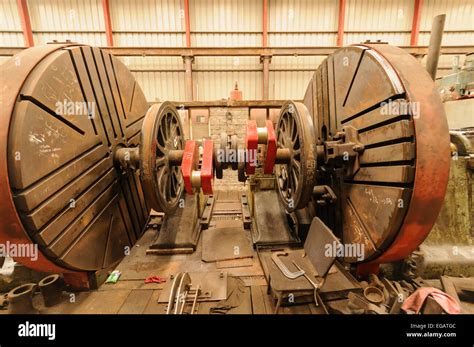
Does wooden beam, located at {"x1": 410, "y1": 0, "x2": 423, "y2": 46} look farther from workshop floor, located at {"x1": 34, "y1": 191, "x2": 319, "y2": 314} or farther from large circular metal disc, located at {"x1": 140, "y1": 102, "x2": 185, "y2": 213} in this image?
workshop floor, located at {"x1": 34, "y1": 191, "x2": 319, "y2": 314}

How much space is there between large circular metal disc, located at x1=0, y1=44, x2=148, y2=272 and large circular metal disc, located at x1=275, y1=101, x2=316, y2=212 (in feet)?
5.36

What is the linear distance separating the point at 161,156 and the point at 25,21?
8036 millimetres

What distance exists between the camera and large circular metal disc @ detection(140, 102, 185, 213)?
1.69 metres

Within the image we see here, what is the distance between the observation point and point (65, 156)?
1457 millimetres

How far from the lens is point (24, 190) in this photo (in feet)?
3.87

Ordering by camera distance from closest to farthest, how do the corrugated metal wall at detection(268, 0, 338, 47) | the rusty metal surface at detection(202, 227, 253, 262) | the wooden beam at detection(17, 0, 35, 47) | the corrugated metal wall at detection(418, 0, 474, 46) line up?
the rusty metal surface at detection(202, 227, 253, 262)
the wooden beam at detection(17, 0, 35, 47)
the corrugated metal wall at detection(268, 0, 338, 47)
the corrugated metal wall at detection(418, 0, 474, 46)

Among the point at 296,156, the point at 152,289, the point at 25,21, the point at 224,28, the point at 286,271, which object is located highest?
the point at 25,21

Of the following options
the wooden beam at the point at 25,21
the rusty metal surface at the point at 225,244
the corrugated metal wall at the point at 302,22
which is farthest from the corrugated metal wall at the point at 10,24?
the rusty metal surface at the point at 225,244

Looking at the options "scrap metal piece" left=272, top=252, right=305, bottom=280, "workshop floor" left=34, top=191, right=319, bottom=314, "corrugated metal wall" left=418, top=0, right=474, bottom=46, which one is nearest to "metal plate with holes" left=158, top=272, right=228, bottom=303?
"workshop floor" left=34, top=191, right=319, bottom=314

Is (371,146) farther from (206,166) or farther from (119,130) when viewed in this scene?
(119,130)

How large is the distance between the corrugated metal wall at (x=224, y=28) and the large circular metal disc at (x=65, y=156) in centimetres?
507

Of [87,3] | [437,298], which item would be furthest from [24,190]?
[87,3]

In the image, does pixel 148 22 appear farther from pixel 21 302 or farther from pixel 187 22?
pixel 21 302

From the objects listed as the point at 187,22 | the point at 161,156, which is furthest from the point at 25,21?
the point at 161,156
